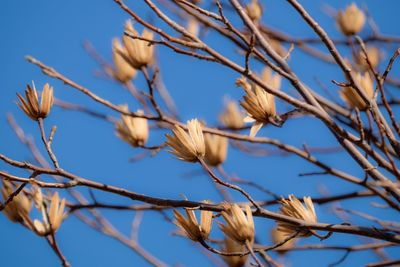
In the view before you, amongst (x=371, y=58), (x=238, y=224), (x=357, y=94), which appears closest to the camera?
(x=238, y=224)

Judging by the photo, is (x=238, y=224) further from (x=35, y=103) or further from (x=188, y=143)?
(x=35, y=103)

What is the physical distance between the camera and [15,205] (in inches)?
38.7

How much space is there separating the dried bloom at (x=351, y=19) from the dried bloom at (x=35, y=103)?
91 cm

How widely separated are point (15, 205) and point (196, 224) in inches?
14.2

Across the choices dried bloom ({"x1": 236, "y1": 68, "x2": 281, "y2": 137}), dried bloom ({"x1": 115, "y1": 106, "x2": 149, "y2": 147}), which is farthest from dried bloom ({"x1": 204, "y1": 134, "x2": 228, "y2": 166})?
dried bloom ({"x1": 236, "y1": 68, "x2": 281, "y2": 137})

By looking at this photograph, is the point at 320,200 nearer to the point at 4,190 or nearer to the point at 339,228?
Answer: the point at 339,228

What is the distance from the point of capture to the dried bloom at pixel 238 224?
82cm

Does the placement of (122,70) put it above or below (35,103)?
above

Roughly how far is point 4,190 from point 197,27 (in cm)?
81

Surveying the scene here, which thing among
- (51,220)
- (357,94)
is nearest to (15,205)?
(51,220)

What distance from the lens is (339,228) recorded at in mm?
845

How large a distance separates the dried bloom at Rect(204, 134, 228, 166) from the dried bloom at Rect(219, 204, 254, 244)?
0.56m

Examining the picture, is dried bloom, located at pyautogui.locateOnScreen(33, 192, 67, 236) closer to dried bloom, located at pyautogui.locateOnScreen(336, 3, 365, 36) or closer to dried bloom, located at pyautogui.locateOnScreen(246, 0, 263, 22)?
dried bloom, located at pyautogui.locateOnScreen(246, 0, 263, 22)

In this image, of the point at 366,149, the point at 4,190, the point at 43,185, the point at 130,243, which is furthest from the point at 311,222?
the point at 130,243
